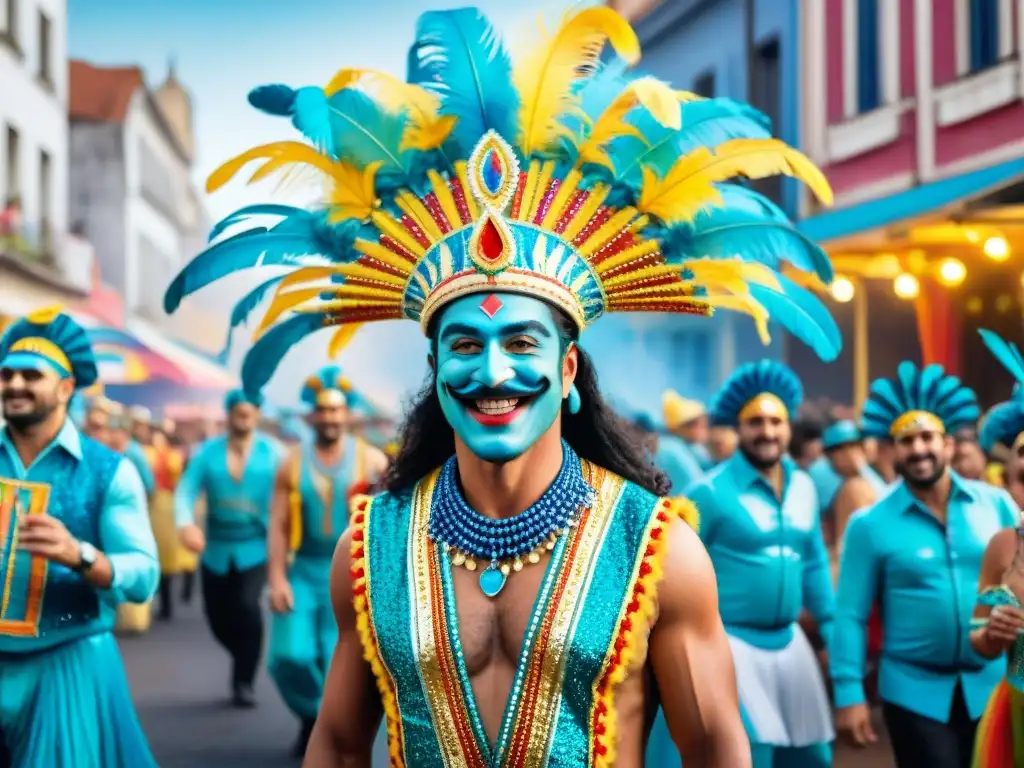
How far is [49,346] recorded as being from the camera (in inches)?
227

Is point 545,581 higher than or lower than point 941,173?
lower

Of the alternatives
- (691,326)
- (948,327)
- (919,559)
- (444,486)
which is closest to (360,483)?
(919,559)

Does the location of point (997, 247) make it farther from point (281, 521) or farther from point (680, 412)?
point (281, 521)

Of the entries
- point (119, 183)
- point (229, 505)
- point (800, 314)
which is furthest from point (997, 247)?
point (119, 183)

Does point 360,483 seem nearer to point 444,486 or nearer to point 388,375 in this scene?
point 444,486

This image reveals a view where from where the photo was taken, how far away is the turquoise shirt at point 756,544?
6918mm

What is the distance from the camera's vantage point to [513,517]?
3.40m

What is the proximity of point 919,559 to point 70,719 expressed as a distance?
3.26 meters

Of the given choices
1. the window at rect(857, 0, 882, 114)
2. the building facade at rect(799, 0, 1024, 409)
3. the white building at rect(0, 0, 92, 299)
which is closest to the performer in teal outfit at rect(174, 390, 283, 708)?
the building facade at rect(799, 0, 1024, 409)

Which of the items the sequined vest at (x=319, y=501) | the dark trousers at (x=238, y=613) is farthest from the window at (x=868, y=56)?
the sequined vest at (x=319, y=501)

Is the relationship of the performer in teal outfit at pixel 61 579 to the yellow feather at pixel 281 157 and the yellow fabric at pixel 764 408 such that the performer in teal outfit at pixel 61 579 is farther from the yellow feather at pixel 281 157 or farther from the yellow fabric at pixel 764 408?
the yellow fabric at pixel 764 408

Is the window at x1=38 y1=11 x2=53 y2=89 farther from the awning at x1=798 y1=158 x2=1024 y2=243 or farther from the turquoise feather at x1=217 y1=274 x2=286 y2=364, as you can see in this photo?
the turquoise feather at x1=217 y1=274 x2=286 y2=364

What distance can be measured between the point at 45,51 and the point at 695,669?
24383 millimetres

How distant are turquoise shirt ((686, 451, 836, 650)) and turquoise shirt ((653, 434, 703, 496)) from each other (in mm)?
3652
